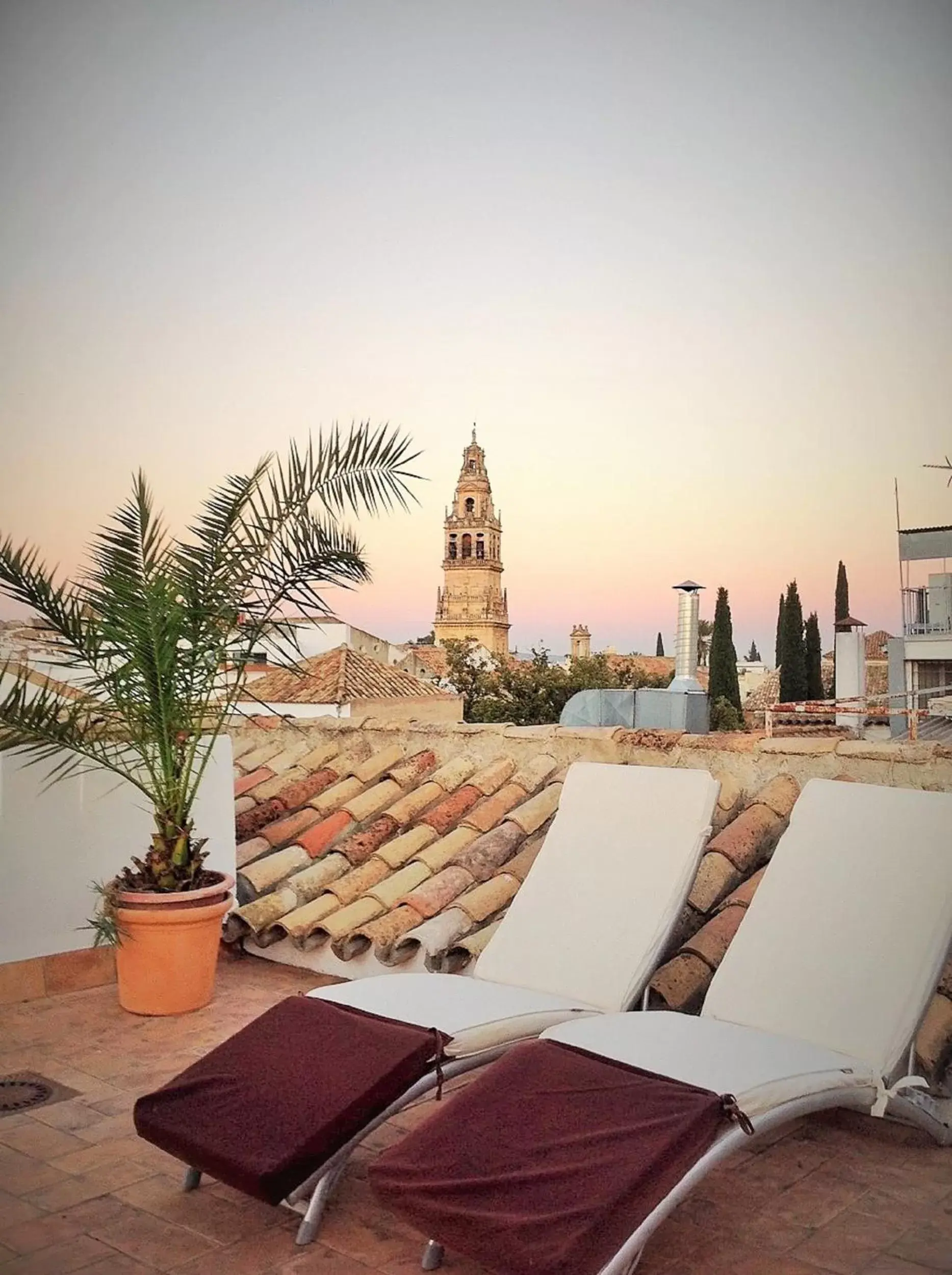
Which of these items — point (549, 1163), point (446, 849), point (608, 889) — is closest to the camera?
point (549, 1163)

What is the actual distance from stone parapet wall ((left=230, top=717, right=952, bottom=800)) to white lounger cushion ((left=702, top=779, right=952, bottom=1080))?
0.78 metres

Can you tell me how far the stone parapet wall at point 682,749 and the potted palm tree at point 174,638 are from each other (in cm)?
130

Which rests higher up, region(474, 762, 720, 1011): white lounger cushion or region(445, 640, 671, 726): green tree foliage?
region(445, 640, 671, 726): green tree foliage

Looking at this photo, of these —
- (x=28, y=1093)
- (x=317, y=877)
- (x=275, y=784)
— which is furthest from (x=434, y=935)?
(x=275, y=784)

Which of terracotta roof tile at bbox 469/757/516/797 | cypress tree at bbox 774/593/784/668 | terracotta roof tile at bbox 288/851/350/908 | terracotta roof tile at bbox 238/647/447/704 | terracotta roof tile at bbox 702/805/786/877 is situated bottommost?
terracotta roof tile at bbox 288/851/350/908

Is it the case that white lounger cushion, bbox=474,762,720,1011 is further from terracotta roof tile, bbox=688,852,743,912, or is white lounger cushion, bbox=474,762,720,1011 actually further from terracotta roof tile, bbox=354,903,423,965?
terracotta roof tile, bbox=354,903,423,965

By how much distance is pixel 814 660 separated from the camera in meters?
28.2

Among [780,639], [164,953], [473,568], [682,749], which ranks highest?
[473,568]

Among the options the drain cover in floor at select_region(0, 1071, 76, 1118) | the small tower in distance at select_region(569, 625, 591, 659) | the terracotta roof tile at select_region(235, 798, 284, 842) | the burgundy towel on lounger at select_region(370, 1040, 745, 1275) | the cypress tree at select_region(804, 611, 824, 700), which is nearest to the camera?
the burgundy towel on lounger at select_region(370, 1040, 745, 1275)

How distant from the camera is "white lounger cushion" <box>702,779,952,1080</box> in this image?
9.15ft

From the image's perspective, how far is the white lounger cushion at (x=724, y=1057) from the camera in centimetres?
234

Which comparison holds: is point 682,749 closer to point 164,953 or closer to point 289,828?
point 289,828

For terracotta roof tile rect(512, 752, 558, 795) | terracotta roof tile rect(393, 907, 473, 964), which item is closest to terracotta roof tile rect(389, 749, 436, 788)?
terracotta roof tile rect(512, 752, 558, 795)

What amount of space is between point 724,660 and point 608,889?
2574 cm
